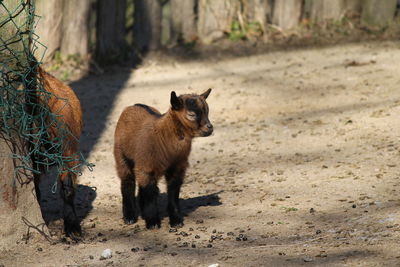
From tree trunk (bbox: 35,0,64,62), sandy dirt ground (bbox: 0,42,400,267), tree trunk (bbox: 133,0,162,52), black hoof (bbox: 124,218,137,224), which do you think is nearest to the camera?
sandy dirt ground (bbox: 0,42,400,267)

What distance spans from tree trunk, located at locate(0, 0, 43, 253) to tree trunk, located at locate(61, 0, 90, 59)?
6.28 meters

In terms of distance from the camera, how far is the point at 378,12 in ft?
42.0

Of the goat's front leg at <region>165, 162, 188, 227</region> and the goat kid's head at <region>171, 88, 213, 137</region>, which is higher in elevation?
the goat kid's head at <region>171, 88, 213, 137</region>

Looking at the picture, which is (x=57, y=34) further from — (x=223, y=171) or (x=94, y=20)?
(x=223, y=171)

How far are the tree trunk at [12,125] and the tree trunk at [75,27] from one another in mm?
6277

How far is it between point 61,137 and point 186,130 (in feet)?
3.78

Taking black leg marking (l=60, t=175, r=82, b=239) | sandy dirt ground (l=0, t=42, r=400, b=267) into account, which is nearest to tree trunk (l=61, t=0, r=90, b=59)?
sandy dirt ground (l=0, t=42, r=400, b=267)

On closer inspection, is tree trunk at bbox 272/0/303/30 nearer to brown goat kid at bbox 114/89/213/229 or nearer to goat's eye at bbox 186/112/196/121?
brown goat kid at bbox 114/89/213/229

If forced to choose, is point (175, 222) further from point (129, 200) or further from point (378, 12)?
point (378, 12)

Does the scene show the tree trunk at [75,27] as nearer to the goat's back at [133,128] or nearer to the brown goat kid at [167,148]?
the goat's back at [133,128]

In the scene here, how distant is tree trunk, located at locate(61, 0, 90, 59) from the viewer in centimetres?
1195

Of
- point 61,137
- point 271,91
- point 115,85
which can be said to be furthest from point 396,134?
point 115,85

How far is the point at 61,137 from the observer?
19.8 ft

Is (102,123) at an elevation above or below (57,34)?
below
